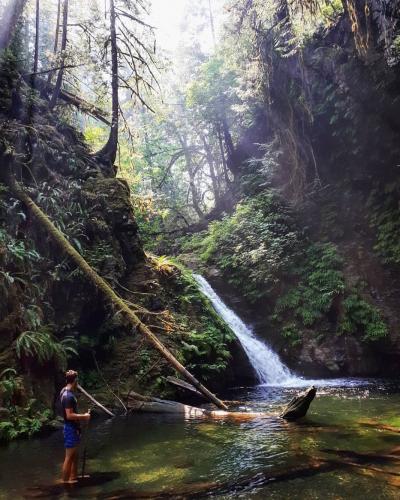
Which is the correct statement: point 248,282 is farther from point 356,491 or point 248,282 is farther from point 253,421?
point 356,491

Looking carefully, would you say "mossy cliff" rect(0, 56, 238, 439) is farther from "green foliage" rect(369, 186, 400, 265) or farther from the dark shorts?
"green foliage" rect(369, 186, 400, 265)

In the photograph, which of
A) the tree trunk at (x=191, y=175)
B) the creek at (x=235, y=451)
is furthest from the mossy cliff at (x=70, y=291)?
the tree trunk at (x=191, y=175)

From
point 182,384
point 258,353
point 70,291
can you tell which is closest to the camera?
point 182,384

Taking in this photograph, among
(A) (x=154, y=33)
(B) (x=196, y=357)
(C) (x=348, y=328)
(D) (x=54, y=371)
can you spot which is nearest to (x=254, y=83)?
(A) (x=154, y=33)

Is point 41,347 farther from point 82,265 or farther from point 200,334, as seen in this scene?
point 200,334

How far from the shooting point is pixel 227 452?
6891mm

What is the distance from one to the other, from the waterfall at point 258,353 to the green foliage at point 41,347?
20.8 ft

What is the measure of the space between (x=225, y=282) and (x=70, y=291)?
25.6 feet

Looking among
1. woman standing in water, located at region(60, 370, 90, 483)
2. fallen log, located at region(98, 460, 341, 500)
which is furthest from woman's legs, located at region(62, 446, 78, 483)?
fallen log, located at region(98, 460, 341, 500)

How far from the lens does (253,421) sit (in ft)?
28.6

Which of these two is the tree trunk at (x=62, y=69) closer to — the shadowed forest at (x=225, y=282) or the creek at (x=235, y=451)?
the shadowed forest at (x=225, y=282)

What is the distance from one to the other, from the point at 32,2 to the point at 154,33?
5954mm

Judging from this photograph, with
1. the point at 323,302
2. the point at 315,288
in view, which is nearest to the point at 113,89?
the point at 315,288

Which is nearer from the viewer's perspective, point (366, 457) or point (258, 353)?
point (366, 457)
